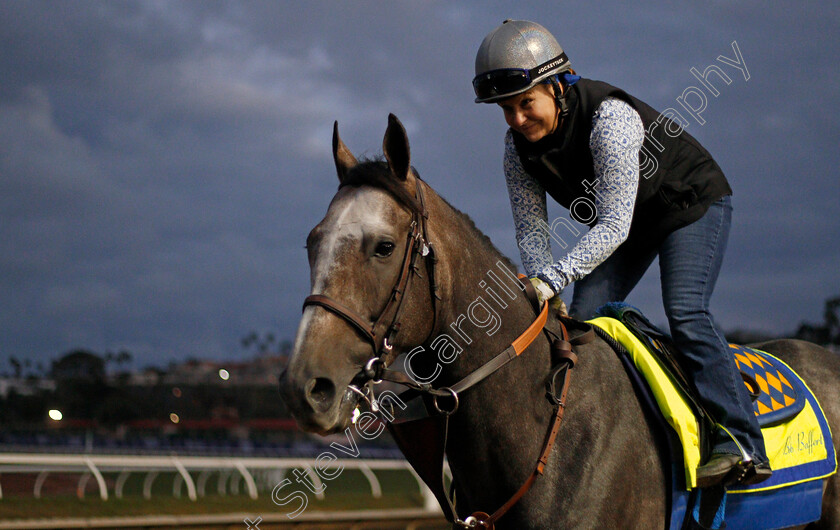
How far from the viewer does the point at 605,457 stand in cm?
274

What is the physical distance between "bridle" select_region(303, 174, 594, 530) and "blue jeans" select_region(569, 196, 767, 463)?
0.47 m

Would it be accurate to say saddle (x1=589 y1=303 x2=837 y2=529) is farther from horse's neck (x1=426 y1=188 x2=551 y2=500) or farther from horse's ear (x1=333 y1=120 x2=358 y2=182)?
horse's ear (x1=333 y1=120 x2=358 y2=182)

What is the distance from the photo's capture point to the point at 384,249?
2.45 m

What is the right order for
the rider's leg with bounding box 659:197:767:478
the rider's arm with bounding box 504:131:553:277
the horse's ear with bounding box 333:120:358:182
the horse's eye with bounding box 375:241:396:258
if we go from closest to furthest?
the horse's eye with bounding box 375:241:396:258
the horse's ear with bounding box 333:120:358:182
the rider's leg with bounding box 659:197:767:478
the rider's arm with bounding box 504:131:553:277

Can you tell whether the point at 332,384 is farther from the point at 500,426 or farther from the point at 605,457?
the point at 605,457

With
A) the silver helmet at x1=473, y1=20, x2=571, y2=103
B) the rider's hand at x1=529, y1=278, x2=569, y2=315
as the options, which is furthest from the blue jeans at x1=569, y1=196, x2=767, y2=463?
the silver helmet at x1=473, y1=20, x2=571, y2=103

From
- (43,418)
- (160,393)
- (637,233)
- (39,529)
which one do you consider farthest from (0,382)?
(637,233)

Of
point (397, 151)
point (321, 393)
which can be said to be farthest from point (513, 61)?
point (321, 393)

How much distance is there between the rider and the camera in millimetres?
3053

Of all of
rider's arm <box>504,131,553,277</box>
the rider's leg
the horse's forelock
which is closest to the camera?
the horse's forelock

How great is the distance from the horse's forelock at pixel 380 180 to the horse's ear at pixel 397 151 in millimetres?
32

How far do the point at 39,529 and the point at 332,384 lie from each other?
8.35 metres

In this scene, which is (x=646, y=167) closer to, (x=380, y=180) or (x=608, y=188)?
(x=608, y=188)

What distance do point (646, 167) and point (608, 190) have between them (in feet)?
1.28
